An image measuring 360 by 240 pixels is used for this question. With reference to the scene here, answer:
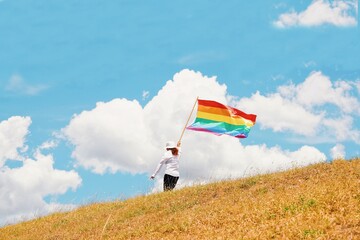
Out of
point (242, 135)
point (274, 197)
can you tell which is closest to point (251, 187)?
point (274, 197)

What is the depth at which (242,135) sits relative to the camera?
84.1ft

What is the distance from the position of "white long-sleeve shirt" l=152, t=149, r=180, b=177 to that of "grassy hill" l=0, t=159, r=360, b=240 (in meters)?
1.62

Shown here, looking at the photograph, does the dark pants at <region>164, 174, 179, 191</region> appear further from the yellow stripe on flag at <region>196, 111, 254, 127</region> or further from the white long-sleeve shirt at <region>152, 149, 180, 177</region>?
the yellow stripe on flag at <region>196, 111, 254, 127</region>

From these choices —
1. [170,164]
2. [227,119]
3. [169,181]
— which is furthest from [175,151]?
[227,119]

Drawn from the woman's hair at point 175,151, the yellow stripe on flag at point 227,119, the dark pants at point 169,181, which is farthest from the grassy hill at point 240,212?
the yellow stripe on flag at point 227,119

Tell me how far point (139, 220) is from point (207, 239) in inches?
229

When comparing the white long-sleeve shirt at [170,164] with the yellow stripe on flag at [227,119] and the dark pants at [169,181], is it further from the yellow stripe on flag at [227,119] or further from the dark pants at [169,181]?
the yellow stripe on flag at [227,119]

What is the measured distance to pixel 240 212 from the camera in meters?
14.7

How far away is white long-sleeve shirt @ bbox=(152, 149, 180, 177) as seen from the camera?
23.3 metres

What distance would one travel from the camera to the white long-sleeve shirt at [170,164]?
23342 mm

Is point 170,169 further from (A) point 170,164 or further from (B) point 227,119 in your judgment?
(B) point 227,119

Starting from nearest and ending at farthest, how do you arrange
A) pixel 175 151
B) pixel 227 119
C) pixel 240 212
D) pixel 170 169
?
pixel 240 212 < pixel 170 169 < pixel 175 151 < pixel 227 119

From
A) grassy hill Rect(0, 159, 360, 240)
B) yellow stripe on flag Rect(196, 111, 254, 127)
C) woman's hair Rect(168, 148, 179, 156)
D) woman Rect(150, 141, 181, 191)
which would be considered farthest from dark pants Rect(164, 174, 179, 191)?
yellow stripe on flag Rect(196, 111, 254, 127)

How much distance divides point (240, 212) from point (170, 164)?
29.2 ft
